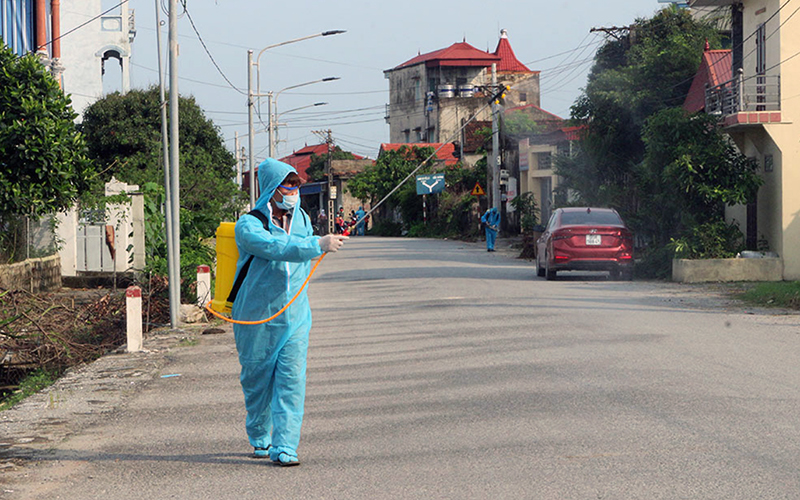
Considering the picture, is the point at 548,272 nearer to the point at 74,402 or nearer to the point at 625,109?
the point at 625,109

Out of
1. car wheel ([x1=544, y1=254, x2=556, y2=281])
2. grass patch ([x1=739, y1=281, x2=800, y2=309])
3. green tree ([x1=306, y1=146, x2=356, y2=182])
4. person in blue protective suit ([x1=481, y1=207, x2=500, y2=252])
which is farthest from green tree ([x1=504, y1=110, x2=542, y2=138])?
grass patch ([x1=739, y1=281, x2=800, y2=309])

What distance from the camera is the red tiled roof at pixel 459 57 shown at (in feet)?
290

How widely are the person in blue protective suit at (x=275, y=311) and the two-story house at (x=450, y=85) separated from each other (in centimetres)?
7758

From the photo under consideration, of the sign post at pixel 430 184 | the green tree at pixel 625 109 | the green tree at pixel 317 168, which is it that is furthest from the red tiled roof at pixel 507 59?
the green tree at pixel 625 109

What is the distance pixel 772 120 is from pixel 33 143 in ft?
49.5

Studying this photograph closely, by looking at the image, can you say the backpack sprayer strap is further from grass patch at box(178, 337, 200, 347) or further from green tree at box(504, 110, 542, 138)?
green tree at box(504, 110, 542, 138)

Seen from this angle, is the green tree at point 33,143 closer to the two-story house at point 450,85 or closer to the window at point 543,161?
the window at point 543,161

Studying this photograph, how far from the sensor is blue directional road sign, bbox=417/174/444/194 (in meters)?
59.9

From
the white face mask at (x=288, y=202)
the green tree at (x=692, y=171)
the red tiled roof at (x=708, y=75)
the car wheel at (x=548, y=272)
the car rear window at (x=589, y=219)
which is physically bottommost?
the car wheel at (x=548, y=272)

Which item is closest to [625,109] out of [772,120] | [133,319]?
[772,120]

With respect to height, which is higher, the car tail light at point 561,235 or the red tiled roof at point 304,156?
the red tiled roof at point 304,156

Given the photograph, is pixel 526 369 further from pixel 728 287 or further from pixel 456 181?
pixel 456 181

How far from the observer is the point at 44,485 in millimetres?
5730

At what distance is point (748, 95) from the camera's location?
2180 cm
